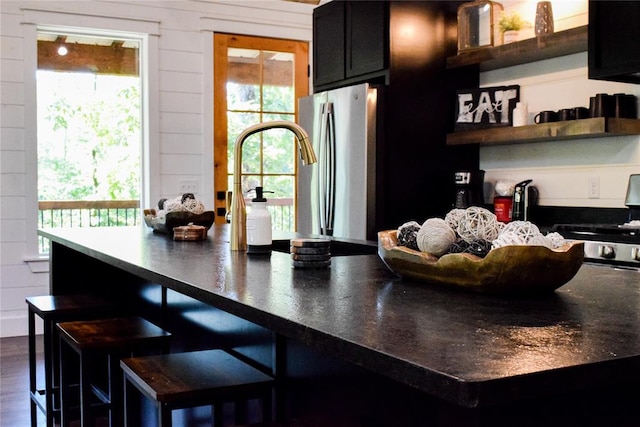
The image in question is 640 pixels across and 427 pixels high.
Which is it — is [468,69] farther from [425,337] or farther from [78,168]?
[425,337]

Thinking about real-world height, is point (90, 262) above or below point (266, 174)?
below

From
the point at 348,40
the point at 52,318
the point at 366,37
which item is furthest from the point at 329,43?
the point at 52,318

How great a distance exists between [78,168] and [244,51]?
5.62 feet

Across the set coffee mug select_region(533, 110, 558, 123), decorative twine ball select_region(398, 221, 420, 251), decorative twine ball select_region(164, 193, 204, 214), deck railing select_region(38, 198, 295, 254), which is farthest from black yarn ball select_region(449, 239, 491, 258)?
deck railing select_region(38, 198, 295, 254)

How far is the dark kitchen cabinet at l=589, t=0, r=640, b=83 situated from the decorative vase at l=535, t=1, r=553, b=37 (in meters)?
0.49

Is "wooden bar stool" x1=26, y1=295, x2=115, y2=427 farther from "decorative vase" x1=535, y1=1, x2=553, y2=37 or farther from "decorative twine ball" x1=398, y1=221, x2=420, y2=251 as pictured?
"decorative vase" x1=535, y1=1, x2=553, y2=37

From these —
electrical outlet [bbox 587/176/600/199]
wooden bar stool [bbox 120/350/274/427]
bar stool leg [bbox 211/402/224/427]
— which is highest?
electrical outlet [bbox 587/176/600/199]

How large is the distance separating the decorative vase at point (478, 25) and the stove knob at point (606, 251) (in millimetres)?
1747

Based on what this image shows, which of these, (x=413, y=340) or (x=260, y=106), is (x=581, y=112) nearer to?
(x=260, y=106)

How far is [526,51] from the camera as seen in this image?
4164 millimetres

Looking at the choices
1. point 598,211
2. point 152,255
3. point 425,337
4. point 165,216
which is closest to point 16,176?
point 165,216

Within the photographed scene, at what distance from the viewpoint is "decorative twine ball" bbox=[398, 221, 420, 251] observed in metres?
1.64

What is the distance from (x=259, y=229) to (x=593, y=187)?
251cm

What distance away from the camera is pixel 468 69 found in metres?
4.88
